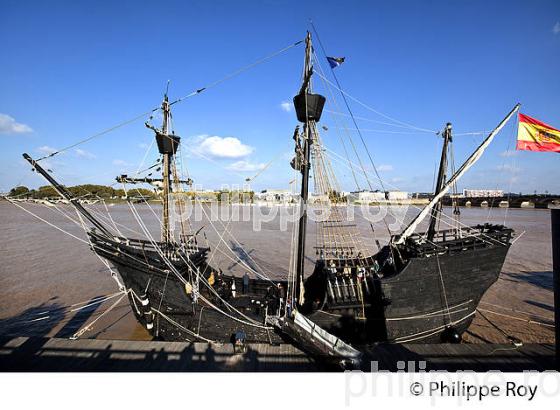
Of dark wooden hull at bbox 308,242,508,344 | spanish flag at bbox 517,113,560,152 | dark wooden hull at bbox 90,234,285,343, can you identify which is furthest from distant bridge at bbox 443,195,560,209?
dark wooden hull at bbox 90,234,285,343

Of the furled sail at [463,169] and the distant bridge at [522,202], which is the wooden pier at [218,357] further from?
the distant bridge at [522,202]

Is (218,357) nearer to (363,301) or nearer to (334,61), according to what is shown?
(363,301)

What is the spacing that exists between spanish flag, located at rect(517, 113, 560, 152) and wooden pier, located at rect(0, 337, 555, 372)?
5932 millimetres

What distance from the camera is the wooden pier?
5.14 m

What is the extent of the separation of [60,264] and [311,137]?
18.9 metres

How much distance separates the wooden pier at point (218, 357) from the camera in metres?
5.14

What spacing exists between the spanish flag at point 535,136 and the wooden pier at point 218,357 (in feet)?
19.5

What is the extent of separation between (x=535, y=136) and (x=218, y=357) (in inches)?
433

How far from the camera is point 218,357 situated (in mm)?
5355

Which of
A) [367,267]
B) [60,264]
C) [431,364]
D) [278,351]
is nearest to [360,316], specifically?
[367,267]

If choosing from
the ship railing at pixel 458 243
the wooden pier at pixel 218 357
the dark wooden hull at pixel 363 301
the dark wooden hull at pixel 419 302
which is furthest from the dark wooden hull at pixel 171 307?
the ship railing at pixel 458 243

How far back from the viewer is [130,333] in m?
9.56

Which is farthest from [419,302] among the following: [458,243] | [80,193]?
[80,193]

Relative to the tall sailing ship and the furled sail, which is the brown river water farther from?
the furled sail
